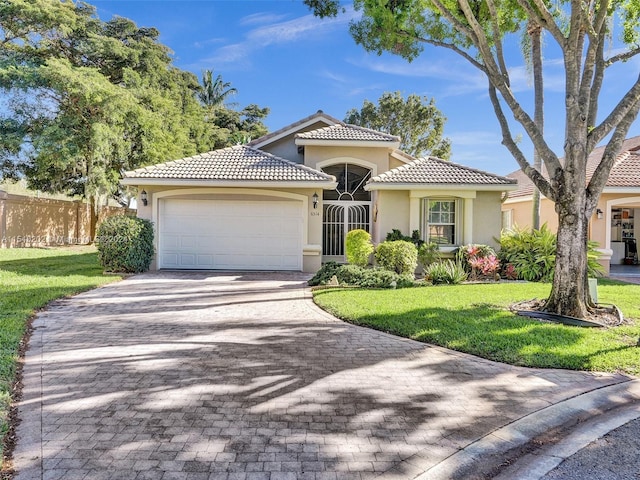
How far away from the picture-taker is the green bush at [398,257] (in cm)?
1277

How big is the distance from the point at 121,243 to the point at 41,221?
14.1 meters

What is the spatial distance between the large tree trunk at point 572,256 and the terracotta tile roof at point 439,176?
6.54 meters

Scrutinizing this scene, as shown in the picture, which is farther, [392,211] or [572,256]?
[392,211]

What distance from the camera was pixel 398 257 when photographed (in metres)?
12.7

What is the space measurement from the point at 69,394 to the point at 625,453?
17.9ft

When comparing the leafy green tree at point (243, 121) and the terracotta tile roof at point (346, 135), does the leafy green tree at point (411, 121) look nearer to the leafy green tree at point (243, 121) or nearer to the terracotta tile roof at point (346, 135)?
the leafy green tree at point (243, 121)

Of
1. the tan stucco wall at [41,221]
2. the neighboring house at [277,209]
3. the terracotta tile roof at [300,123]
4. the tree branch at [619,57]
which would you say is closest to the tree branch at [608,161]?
the tree branch at [619,57]

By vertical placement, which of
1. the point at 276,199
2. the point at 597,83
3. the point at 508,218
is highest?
the point at 597,83

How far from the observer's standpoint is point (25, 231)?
2247 centimetres

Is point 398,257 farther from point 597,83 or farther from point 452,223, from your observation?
point 597,83

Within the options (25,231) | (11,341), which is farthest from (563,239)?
(25,231)

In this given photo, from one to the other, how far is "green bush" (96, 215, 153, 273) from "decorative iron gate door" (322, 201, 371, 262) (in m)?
7.07

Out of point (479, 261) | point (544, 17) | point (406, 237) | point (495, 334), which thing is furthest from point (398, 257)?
point (544, 17)

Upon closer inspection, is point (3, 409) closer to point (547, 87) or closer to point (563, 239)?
point (563, 239)
